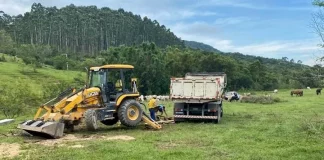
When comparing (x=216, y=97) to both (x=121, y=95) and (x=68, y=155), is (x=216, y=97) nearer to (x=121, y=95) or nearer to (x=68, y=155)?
(x=121, y=95)

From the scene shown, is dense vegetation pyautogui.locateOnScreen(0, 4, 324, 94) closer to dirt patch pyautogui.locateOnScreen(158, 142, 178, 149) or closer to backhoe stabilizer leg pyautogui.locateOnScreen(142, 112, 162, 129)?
dirt patch pyautogui.locateOnScreen(158, 142, 178, 149)

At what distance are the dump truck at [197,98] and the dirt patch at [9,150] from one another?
29.6 ft

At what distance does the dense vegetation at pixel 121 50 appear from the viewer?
181ft

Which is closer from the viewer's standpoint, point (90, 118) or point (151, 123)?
point (90, 118)

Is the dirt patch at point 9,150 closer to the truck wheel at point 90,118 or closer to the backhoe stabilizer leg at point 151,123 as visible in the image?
the truck wheel at point 90,118

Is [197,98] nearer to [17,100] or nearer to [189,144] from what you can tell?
[189,144]

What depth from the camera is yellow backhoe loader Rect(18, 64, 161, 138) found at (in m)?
15.0

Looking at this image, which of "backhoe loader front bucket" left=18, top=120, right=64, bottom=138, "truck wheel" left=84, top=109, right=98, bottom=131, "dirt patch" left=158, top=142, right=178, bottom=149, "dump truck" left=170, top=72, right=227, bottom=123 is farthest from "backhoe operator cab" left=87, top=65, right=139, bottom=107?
"dirt patch" left=158, top=142, right=178, bottom=149

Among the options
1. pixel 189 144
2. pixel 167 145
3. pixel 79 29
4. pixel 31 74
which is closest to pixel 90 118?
pixel 167 145

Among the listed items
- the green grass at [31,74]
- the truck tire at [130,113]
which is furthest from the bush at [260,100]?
the green grass at [31,74]

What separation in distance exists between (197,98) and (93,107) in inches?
222

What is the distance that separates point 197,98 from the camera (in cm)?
1994

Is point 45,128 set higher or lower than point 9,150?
higher

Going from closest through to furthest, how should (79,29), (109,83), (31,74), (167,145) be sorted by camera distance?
1. (167,145)
2. (109,83)
3. (31,74)
4. (79,29)
